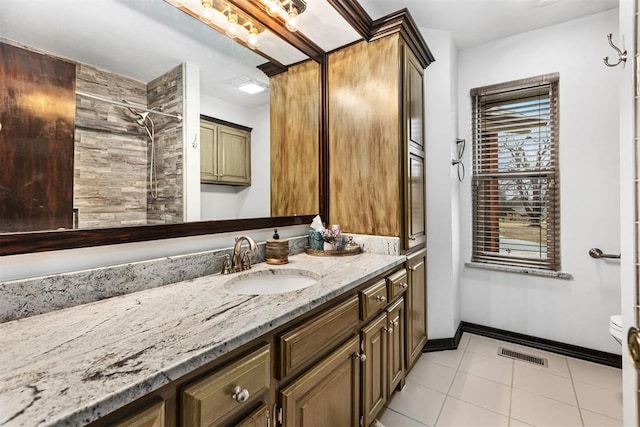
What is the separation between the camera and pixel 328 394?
1.10 m

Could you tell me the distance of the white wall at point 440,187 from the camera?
2418 millimetres

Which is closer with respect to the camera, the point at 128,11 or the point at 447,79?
the point at 128,11

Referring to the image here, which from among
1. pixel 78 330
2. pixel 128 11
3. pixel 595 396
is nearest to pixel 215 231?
pixel 78 330

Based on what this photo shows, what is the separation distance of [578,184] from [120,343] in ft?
9.99

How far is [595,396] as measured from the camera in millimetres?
1840

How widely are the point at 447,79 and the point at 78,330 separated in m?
2.75

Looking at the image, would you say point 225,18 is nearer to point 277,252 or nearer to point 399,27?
point 399,27

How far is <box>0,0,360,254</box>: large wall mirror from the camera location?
2.88 feet

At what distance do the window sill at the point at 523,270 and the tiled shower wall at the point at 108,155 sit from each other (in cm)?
270

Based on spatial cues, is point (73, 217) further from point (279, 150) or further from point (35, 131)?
point (279, 150)

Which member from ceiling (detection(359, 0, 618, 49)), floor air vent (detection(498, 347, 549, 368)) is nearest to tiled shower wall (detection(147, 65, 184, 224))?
ceiling (detection(359, 0, 618, 49))

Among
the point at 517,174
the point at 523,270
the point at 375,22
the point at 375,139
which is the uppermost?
the point at 375,22

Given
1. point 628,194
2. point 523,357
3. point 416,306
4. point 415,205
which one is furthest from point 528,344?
point 628,194

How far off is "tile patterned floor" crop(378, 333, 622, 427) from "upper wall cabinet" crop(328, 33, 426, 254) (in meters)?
0.95
